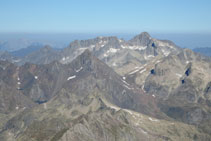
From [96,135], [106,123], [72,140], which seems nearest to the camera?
[72,140]

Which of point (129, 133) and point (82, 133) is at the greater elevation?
point (82, 133)

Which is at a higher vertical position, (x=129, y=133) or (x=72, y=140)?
(x=72, y=140)

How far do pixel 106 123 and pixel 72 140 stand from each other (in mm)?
35191

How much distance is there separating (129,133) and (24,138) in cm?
7281

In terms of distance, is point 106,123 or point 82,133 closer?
point 82,133

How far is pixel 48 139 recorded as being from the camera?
169 metres

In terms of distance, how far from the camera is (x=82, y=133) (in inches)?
6348

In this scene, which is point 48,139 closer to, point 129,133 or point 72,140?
point 72,140

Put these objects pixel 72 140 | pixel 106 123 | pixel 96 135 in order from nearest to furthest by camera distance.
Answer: pixel 72 140 < pixel 96 135 < pixel 106 123

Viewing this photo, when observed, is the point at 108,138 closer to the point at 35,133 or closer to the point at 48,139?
the point at 48,139

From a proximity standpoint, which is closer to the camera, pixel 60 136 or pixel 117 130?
pixel 60 136

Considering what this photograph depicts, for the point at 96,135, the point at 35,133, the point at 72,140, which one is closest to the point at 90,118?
the point at 96,135

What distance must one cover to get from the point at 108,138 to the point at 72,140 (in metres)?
28.4

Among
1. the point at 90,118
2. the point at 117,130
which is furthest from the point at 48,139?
the point at 117,130
